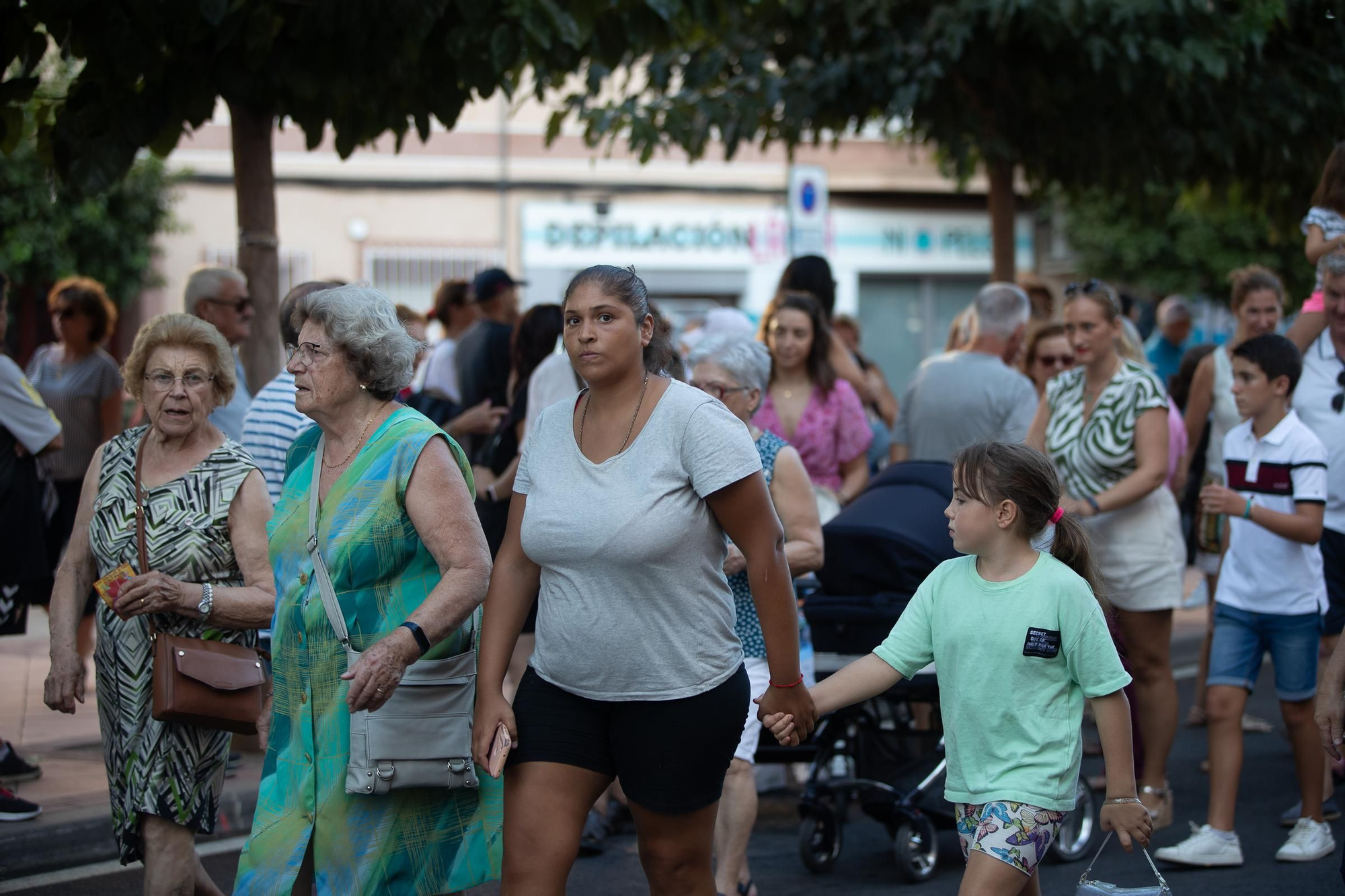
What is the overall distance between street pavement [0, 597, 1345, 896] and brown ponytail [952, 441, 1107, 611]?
→ 2.07 meters

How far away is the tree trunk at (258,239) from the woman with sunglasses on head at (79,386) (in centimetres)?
162

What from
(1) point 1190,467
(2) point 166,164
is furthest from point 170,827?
(2) point 166,164

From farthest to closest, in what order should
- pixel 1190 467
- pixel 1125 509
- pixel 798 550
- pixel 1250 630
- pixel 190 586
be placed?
1. pixel 1190 467
2. pixel 1125 509
3. pixel 1250 630
4. pixel 798 550
5. pixel 190 586

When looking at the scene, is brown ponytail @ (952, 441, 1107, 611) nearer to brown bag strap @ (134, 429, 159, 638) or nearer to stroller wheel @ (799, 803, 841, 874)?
stroller wheel @ (799, 803, 841, 874)

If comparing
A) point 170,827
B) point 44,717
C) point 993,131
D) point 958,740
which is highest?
point 993,131

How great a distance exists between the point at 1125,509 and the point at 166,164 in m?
16.7

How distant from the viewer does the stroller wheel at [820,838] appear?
18.4 ft

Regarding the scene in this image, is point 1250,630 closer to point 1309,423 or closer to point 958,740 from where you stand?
point 1309,423

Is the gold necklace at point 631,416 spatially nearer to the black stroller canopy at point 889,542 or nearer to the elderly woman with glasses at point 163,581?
the elderly woman with glasses at point 163,581

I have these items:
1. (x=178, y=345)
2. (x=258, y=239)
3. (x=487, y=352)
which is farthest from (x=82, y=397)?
(x=178, y=345)

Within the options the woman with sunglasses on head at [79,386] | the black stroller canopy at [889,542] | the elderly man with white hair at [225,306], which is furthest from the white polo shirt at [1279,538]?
the woman with sunglasses on head at [79,386]

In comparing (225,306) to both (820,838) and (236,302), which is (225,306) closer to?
(236,302)

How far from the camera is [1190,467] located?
29.9 feet

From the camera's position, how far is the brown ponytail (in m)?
3.75
